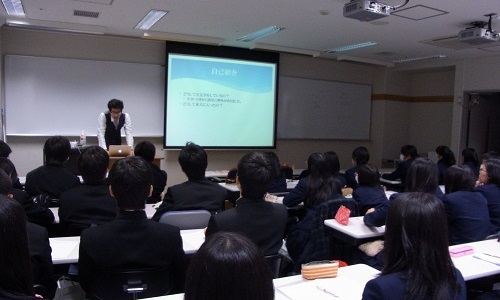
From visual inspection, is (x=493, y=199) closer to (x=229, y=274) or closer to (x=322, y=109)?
(x=229, y=274)

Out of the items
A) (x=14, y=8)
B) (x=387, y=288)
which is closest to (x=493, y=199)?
(x=387, y=288)

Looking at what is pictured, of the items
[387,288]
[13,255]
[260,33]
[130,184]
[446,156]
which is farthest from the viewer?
[260,33]

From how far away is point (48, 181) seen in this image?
3.34 m

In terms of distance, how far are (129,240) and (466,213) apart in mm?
2410

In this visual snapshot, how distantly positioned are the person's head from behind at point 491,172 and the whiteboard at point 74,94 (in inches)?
191

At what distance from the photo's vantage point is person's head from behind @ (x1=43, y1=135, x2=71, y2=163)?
11.1ft

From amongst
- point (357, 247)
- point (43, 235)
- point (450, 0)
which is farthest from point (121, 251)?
point (450, 0)

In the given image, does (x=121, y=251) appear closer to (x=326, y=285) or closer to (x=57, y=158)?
(x=326, y=285)

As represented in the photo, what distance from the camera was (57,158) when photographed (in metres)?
3.44

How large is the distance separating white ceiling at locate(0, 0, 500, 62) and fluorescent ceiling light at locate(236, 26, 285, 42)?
120mm

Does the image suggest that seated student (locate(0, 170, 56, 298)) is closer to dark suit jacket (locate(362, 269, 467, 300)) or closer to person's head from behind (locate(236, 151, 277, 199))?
person's head from behind (locate(236, 151, 277, 199))

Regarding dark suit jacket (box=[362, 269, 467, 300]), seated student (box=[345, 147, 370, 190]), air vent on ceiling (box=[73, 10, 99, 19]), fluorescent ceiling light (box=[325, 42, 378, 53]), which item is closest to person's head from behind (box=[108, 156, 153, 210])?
dark suit jacket (box=[362, 269, 467, 300])

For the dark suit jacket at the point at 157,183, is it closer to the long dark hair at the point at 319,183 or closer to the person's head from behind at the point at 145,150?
the person's head from behind at the point at 145,150

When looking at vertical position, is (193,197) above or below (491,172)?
below
